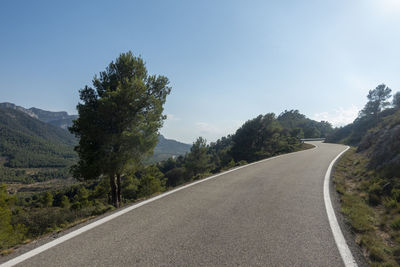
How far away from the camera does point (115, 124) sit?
11.6 meters

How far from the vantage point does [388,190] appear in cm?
618

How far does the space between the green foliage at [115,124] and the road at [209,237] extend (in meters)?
7.19

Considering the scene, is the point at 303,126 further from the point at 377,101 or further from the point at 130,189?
the point at 130,189

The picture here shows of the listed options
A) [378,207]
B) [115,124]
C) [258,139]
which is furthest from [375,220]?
[258,139]

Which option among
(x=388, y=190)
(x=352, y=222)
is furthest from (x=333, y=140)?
(x=352, y=222)

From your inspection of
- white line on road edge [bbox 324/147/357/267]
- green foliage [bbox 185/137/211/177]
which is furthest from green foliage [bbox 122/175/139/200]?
white line on road edge [bbox 324/147/357/267]

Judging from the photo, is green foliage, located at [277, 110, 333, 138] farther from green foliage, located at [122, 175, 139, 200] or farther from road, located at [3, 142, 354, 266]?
road, located at [3, 142, 354, 266]

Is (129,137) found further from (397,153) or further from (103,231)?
(397,153)

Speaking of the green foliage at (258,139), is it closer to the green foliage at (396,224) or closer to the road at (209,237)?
the green foliage at (396,224)

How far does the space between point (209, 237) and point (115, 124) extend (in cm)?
1027

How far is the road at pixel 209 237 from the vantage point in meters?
2.49

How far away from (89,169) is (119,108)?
404 centimetres

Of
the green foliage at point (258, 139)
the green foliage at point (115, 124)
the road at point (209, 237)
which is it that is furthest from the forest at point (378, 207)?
the green foliage at point (258, 139)

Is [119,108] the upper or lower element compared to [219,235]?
upper
